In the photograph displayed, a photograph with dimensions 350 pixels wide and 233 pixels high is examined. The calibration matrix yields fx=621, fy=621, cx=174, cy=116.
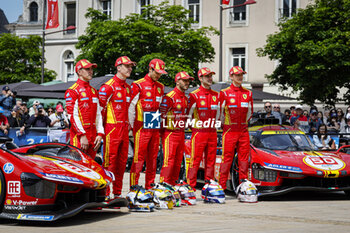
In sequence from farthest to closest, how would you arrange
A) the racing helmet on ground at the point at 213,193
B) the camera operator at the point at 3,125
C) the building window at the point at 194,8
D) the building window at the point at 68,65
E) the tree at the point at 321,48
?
the building window at the point at 68,65 < the building window at the point at 194,8 < the tree at the point at 321,48 < the camera operator at the point at 3,125 < the racing helmet on ground at the point at 213,193

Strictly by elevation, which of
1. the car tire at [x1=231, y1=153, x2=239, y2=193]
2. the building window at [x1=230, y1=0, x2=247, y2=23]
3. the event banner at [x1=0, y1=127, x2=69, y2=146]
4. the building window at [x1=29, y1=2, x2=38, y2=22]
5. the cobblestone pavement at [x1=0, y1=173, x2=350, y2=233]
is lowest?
the cobblestone pavement at [x1=0, y1=173, x2=350, y2=233]

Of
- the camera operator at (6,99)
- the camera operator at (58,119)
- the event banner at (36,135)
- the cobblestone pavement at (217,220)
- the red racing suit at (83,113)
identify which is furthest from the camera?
the camera operator at (58,119)

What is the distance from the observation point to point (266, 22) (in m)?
39.5

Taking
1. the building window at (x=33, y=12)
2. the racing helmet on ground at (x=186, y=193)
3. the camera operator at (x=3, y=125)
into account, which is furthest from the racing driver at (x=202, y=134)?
the building window at (x=33, y=12)

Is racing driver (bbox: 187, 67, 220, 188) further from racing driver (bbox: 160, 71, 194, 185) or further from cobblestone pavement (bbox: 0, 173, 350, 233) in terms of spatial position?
cobblestone pavement (bbox: 0, 173, 350, 233)

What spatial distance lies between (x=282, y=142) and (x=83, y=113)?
13.7 feet

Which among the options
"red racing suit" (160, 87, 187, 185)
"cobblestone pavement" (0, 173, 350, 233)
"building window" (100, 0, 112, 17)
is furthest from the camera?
"building window" (100, 0, 112, 17)

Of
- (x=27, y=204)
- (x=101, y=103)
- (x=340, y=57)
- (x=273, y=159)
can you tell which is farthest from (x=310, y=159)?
(x=340, y=57)

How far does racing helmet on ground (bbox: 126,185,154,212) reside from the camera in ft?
28.7

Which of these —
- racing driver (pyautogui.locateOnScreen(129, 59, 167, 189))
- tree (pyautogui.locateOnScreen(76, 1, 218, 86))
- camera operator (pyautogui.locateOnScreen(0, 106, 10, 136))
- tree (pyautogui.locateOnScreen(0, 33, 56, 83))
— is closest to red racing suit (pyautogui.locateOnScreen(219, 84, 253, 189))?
racing driver (pyautogui.locateOnScreen(129, 59, 167, 189))

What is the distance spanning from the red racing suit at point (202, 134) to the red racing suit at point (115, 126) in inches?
60.2

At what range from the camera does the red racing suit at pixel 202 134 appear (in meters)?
10.1

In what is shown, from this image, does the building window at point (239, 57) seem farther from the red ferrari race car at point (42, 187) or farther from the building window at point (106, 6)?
the red ferrari race car at point (42, 187)

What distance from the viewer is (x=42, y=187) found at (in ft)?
23.6
